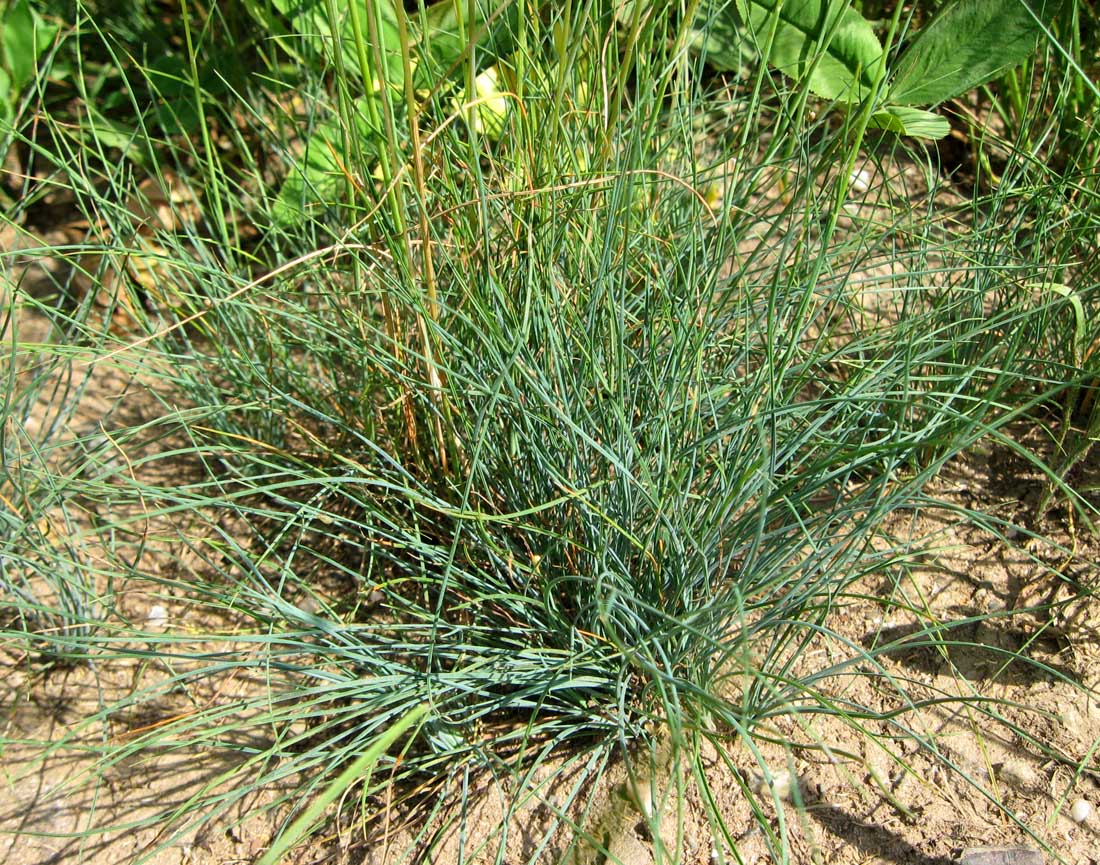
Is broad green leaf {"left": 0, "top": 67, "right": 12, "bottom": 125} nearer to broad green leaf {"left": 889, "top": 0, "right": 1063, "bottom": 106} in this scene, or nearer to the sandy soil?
the sandy soil

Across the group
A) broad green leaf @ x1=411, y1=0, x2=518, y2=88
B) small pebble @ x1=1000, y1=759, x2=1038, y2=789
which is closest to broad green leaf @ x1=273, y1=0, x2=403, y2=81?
broad green leaf @ x1=411, y1=0, x2=518, y2=88

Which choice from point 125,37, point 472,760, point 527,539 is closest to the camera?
point 472,760

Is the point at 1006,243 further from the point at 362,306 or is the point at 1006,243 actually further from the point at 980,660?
the point at 362,306

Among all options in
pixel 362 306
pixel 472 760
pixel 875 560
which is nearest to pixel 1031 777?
pixel 875 560

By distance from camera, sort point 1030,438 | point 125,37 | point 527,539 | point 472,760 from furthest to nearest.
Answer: point 125,37, point 1030,438, point 527,539, point 472,760

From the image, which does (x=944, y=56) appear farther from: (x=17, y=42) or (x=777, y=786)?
(x=17, y=42)

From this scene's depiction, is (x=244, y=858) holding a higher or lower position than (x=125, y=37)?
lower
